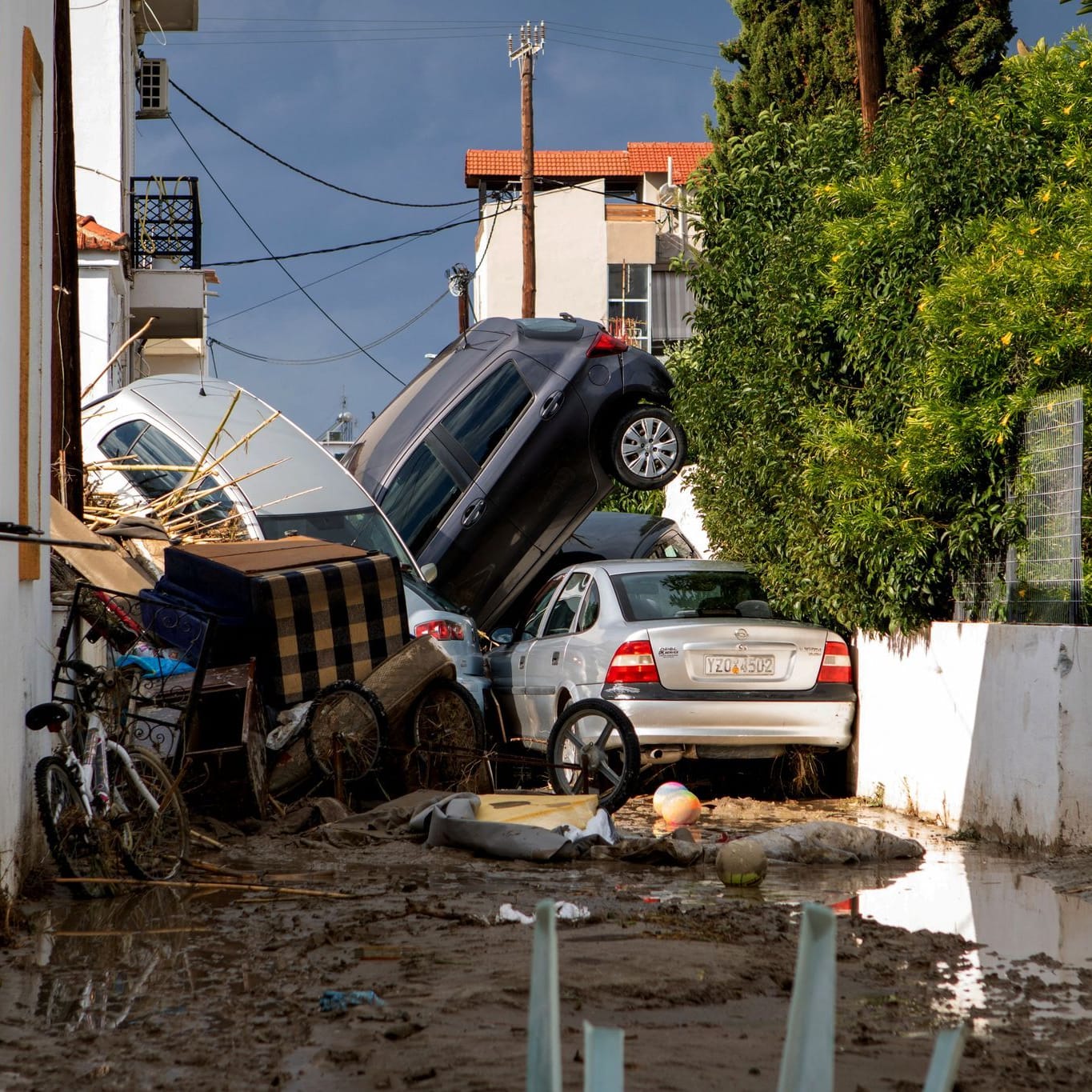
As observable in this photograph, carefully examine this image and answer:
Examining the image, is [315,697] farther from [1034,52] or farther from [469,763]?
[1034,52]

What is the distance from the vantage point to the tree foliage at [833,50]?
24766 millimetres

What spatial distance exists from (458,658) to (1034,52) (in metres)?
6.14

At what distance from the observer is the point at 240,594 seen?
9867 millimetres

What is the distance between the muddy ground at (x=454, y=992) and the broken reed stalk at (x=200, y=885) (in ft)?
0.15

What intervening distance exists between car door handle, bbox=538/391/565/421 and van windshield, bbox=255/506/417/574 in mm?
1845

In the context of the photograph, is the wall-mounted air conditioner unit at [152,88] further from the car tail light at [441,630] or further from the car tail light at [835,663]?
the car tail light at [835,663]

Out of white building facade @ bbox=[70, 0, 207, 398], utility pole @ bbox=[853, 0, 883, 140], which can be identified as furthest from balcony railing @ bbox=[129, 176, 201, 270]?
utility pole @ bbox=[853, 0, 883, 140]

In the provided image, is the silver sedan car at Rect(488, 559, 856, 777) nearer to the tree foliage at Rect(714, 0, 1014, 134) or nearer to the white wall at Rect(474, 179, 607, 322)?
the tree foliage at Rect(714, 0, 1014, 134)

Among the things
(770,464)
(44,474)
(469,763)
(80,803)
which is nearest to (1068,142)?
(770,464)

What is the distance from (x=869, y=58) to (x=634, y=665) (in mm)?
8342

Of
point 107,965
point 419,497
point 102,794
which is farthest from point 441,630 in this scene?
point 107,965

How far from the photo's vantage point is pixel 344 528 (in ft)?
43.9

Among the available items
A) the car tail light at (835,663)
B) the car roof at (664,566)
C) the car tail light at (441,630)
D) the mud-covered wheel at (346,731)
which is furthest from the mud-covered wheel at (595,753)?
the car tail light at (441,630)

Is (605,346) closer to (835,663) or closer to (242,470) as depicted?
(242,470)
